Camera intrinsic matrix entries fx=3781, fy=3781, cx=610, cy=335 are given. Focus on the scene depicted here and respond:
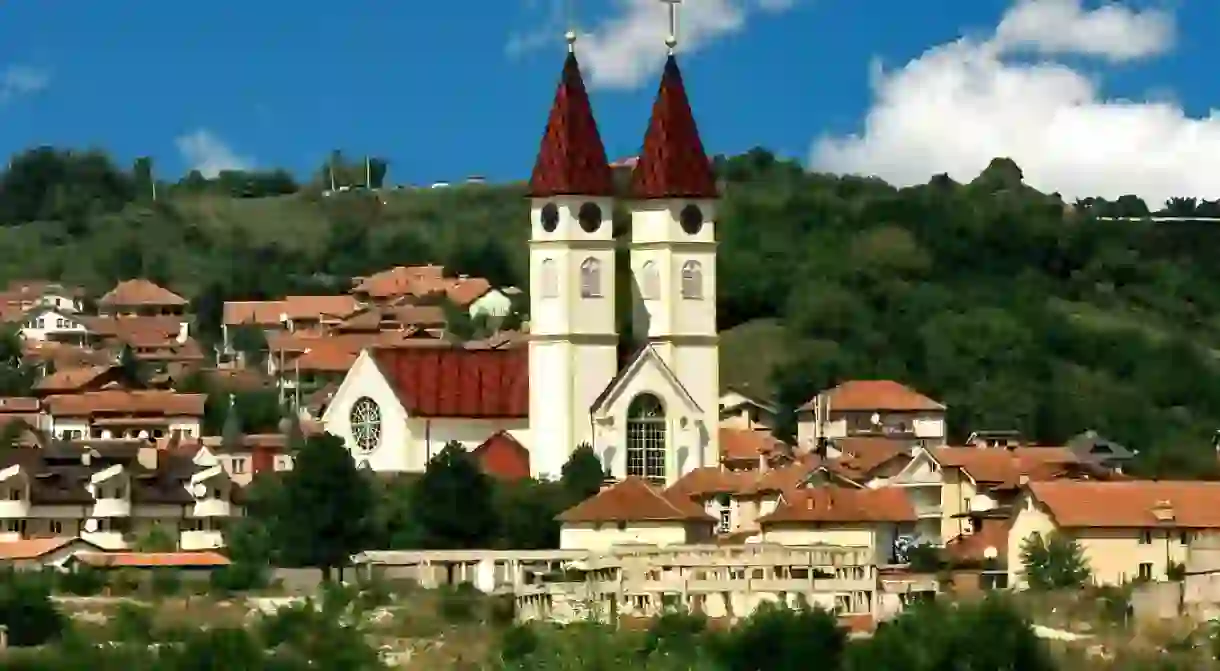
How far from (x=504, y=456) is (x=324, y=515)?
8.10 metres

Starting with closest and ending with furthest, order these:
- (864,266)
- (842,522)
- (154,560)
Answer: (842,522) < (154,560) < (864,266)

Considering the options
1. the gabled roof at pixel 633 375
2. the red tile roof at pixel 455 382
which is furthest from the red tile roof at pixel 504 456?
the gabled roof at pixel 633 375

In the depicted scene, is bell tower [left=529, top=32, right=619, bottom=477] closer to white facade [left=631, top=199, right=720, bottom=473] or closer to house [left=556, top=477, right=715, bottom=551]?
white facade [left=631, top=199, right=720, bottom=473]

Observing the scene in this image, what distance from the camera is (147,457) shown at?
267 ft

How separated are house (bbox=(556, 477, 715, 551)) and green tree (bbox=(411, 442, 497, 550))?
151 cm

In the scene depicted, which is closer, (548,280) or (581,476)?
(581,476)

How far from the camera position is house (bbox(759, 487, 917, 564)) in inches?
2648

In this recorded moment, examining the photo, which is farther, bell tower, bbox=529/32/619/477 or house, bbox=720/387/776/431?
house, bbox=720/387/776/431

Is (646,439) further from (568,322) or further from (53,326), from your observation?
(53,326)

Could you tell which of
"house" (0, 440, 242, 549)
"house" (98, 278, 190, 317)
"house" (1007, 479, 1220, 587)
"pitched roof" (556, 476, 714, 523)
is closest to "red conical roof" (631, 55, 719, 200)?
"pitched roof" (556, 476, 714, 523)

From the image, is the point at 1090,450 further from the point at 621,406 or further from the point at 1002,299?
the point at 1002,299

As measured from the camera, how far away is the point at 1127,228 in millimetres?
130000

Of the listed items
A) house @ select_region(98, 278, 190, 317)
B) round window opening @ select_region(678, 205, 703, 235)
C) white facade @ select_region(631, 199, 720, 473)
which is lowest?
white facade @ select_region(631, 199, 720, 473)

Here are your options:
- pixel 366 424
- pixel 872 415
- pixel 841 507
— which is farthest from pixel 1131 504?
pixel 872 415
